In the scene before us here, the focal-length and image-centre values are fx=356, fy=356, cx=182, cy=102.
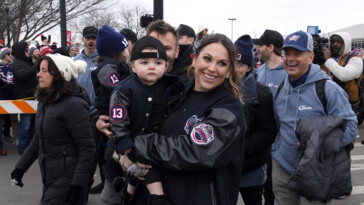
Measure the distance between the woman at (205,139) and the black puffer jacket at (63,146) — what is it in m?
1.24

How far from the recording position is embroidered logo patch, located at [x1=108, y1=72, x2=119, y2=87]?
2.75 metres

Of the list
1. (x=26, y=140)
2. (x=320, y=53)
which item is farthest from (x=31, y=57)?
(x=320, y=53)

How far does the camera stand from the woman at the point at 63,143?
2.96 metres

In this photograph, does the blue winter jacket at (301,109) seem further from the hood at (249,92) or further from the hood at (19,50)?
the hood at (19,50)

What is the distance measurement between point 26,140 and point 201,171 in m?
6.45

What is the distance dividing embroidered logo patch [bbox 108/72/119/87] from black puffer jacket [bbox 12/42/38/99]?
4.75m

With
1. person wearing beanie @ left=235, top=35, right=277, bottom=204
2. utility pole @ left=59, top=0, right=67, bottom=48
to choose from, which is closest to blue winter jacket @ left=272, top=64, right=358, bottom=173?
person wearing beanie @ left=235, top=35, right=277, bottom=204

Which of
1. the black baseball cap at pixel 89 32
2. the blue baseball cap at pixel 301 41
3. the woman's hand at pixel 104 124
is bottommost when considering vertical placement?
the woman's hand at pixel 104 124

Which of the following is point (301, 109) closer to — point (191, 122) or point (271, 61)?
point (191, 122)

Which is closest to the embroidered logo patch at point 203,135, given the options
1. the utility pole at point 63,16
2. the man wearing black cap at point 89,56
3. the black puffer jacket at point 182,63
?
the black puffer jacket at point 182,63

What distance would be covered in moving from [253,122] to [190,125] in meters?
1.31

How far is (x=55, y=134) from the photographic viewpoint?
3.01m

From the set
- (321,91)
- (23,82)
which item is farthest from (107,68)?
(23,82)

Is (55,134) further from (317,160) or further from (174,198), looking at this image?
(317,160)
